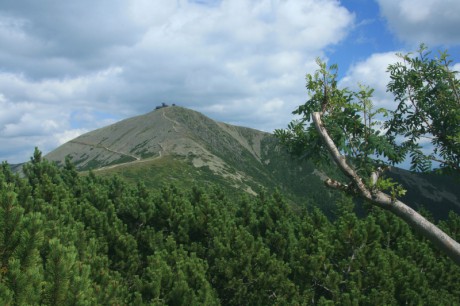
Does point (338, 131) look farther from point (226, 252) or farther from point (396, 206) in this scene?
point (226, 252)

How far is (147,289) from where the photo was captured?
20359mm

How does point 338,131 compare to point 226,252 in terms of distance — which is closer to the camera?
point 338,131

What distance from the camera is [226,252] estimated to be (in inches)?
1086

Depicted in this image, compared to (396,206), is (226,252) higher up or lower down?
lower down

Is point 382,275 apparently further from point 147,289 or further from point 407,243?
point 147,289

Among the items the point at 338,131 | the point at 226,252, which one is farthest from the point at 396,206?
the point at 226,252

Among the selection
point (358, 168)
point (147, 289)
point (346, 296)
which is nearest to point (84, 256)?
point (147, 289)

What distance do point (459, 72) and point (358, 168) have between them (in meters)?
6.75

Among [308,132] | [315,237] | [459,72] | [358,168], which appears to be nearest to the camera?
[358,168]

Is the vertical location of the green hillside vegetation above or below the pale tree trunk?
below

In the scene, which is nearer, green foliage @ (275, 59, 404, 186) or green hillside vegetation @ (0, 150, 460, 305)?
green foliage @ (275, 59, 404, 186)

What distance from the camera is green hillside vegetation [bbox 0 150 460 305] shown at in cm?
2114

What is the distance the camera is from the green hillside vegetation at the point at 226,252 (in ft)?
69.4

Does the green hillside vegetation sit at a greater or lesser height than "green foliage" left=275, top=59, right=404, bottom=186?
lesser
